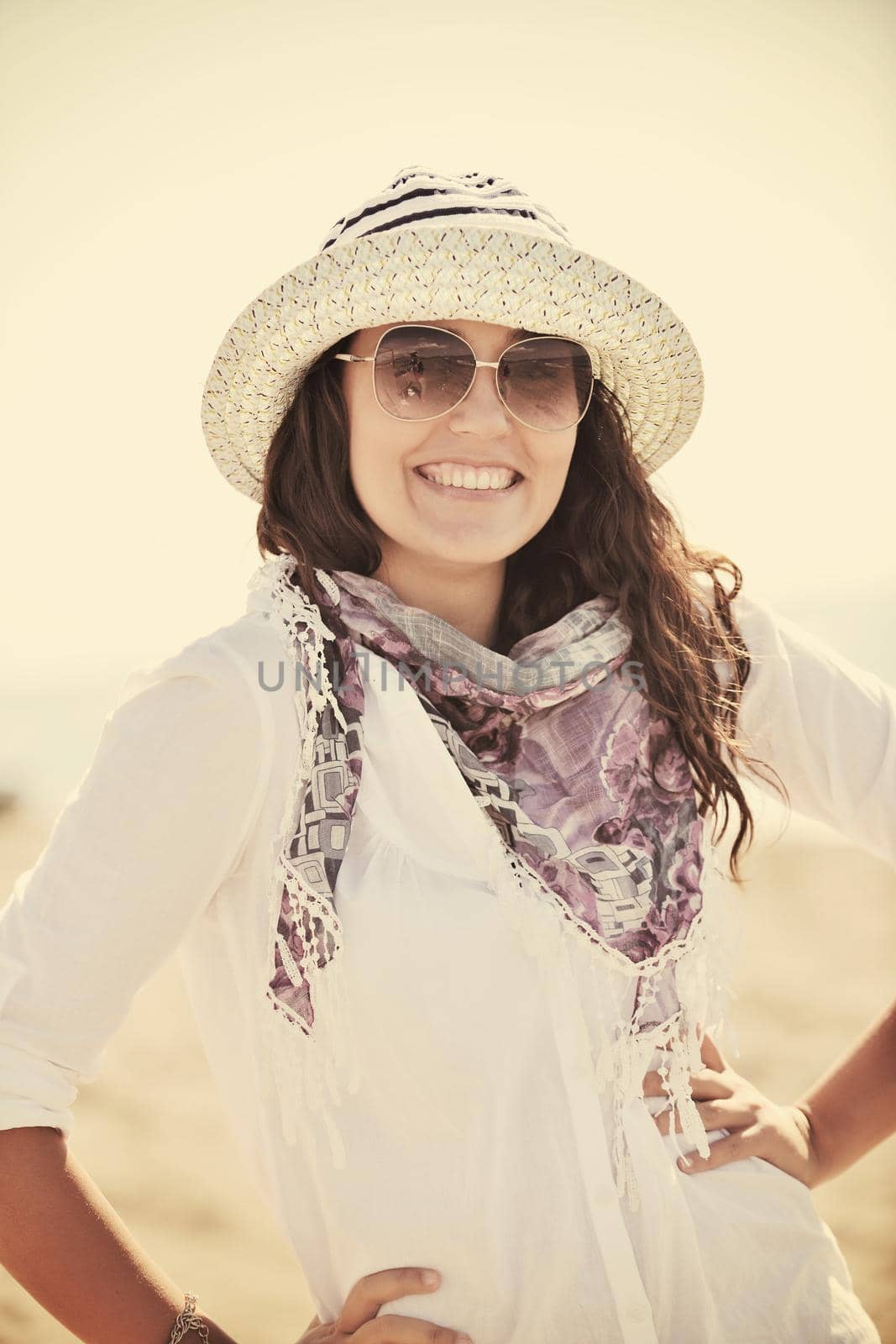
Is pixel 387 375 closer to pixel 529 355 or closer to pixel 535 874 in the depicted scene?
pixel 529 355

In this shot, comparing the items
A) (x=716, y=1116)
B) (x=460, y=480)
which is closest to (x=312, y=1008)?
(x=716, y=1116)

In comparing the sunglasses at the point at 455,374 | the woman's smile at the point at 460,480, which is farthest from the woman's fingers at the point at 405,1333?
the sunglasses at the point at 455,374

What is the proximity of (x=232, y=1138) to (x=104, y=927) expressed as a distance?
398 centimetres

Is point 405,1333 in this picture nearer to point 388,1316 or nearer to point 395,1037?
point 388,1316

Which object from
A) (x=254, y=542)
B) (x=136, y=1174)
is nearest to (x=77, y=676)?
(x=136, y=1174)

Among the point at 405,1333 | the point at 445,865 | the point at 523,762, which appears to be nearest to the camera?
the point at 405,1333

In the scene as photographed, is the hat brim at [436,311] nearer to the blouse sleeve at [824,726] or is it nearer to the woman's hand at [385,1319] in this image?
the blouse sleeve at [824,726]

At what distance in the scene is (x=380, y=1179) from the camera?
67.2 inches

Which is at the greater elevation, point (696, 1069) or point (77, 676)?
point (696, 1069)

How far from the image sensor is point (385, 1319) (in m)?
1.65

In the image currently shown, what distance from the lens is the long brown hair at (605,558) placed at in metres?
2.07

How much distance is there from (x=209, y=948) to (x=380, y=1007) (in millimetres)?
316

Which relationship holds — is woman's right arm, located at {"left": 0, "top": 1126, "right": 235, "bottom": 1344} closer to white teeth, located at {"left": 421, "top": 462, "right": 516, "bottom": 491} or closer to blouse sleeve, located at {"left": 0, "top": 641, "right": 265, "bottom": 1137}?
blouse sleeve, located at {"left": 0, "top": 641, "right": 265, "bottom": 1137}

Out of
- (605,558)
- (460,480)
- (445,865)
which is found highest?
(460,480)
